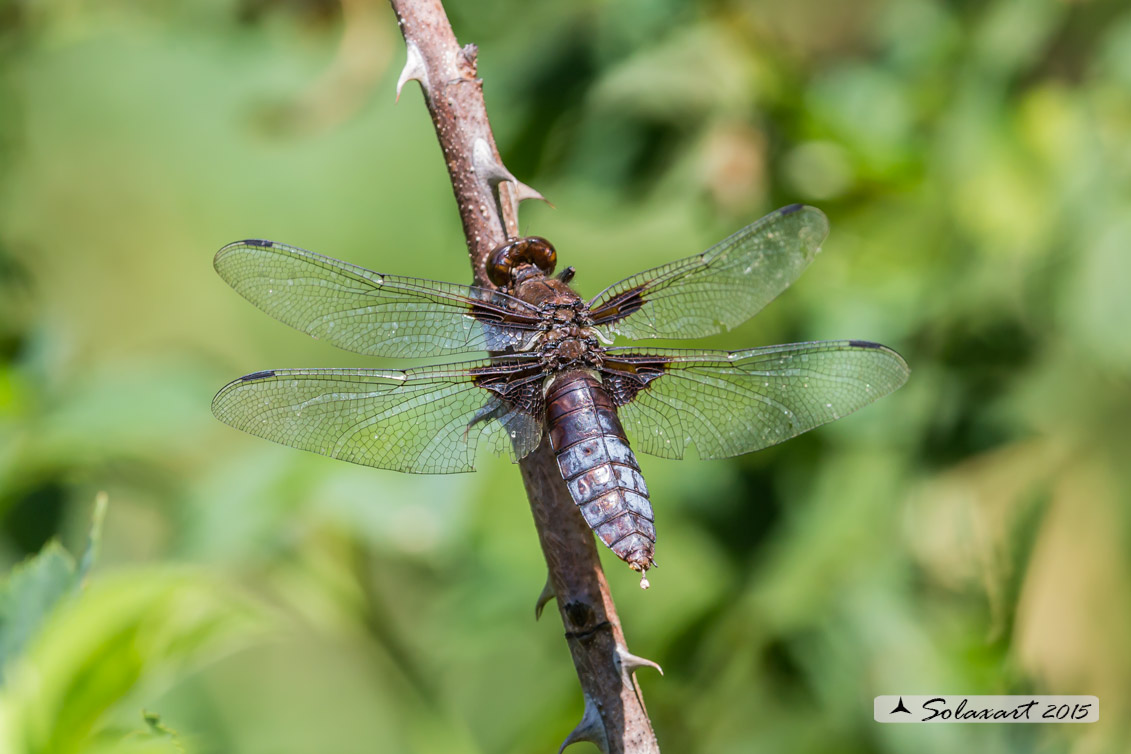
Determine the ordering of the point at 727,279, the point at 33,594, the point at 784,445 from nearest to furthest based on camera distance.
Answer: the point at 33,594 → the point at 727,279 → the point at 784,445

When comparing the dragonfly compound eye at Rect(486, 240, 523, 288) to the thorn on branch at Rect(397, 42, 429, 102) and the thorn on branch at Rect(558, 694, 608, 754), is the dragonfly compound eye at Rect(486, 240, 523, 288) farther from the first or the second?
the thorn on branch at Rect(558, 694, 608, 754)

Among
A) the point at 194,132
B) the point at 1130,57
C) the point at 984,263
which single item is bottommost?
the point at 984,263

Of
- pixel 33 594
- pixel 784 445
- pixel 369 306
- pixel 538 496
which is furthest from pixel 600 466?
pixel 784 445

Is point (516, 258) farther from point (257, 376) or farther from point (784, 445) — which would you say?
point (784, 445)

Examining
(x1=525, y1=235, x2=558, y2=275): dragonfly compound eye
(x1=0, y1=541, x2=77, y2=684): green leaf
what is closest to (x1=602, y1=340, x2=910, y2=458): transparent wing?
(x1=525, y1=235, x2=558, y2=275): dragonfly compound eye

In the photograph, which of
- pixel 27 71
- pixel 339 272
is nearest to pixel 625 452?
pixel 339 272

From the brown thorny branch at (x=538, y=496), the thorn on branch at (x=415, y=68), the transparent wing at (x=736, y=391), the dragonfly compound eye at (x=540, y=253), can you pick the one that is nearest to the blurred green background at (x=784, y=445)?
the transparent wing at (x=736, y=391)

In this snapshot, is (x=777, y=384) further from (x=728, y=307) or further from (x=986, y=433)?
(x=986, y=433)

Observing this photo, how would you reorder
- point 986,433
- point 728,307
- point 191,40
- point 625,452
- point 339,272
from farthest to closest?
point 191,40 < point 986,433 < point 728,307 < point 339,272 < point 625,452
